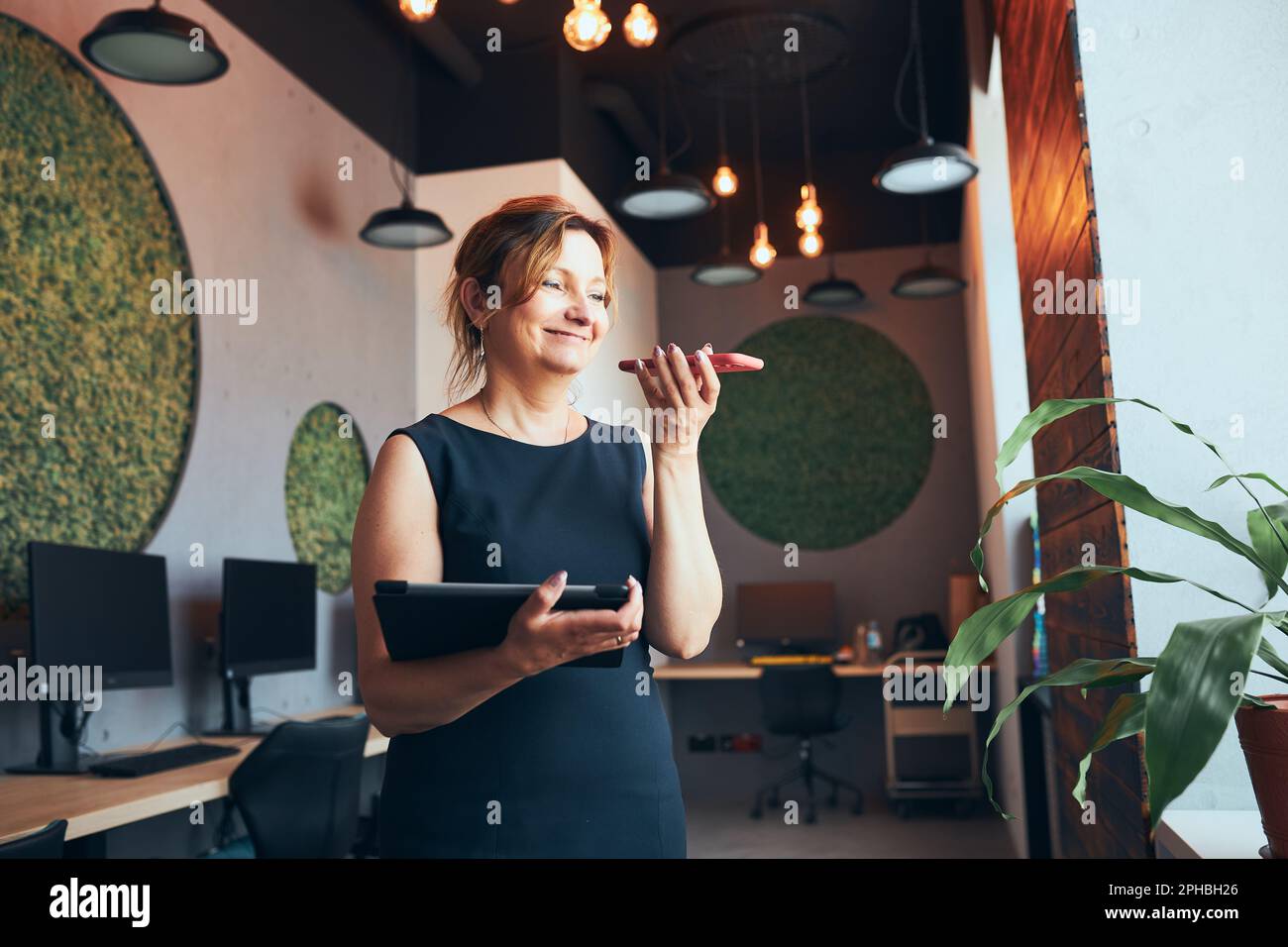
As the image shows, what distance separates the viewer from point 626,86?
19.7ft

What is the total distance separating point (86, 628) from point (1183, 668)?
2868mm

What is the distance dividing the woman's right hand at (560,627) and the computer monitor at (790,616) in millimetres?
5604

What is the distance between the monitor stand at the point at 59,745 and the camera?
9.44 ft

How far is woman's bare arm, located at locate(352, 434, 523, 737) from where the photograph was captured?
45.9 inches

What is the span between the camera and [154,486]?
142 inches

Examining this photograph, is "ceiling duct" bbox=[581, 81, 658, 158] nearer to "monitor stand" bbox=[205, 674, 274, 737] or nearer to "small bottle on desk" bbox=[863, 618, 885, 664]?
"small bottle on desk" bbox=[863, 618, 885, 664]

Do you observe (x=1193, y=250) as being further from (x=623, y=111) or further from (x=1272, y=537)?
(x=623, y=111)

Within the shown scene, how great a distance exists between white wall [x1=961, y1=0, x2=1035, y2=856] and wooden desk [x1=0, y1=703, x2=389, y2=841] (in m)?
3.40

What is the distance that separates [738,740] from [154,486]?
4.22 meters

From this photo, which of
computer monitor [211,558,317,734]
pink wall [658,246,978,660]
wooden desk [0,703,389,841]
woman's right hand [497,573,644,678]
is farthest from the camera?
pink wall [658,246,978,660]

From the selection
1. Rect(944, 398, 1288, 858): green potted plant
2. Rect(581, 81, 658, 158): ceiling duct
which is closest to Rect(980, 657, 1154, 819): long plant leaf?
Rect(944, 398, 1288, 858): green potted plant
